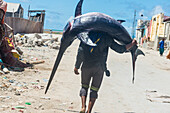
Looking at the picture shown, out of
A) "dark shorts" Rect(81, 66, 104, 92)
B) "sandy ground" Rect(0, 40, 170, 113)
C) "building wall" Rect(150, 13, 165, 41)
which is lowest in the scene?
"sandy ground" Rect(0, 40, 170, 113)

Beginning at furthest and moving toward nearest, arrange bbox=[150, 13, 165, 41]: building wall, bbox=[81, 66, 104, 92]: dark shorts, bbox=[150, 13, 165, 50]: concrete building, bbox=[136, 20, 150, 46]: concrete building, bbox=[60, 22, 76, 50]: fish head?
bbox=[136, 20, 150, 46]: concrete building
bbox=[150, 13, 165, 41]: building wall
bbox=[150, 13, 165, 50]: concrete building
bbox=[81, 66, 104, 92]: dark shorts
bbox=[60, 22, 76, 50]: fish head

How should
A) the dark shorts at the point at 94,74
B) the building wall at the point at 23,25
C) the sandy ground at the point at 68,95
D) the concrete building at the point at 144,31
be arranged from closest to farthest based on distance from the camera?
the dark shorts at the point at 94,74 → the sandy ground at the point at 68,95 → the building wall at the point at 23,25 → the concrete building at the point at 144,31

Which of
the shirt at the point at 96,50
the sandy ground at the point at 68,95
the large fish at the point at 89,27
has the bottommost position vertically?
the sandy ground at the point at 68,95

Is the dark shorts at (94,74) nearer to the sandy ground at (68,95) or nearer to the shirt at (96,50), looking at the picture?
the shirt at (96,50)

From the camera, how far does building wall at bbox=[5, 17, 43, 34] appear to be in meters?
20.7

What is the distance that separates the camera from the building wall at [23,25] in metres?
20.7

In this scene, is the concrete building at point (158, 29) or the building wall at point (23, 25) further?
the concrete building at point (158, 29)

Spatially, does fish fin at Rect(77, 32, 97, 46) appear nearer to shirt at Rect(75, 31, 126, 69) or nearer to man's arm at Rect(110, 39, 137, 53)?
shirt at Rect(75, 31, 126, 69)

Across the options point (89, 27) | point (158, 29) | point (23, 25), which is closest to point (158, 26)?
point (158, 29)

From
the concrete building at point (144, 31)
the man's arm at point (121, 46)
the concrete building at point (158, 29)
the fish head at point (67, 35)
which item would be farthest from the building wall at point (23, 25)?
the concrete building at point (144, 31)

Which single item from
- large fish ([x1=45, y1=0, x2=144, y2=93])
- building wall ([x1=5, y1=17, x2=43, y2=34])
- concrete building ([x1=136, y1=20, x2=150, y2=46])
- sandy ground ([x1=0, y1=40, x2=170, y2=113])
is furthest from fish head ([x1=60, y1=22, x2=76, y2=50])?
concrete building ([x1=136, y1=20, x2=150, y2=46])

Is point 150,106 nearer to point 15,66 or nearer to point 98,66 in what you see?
point 98,66

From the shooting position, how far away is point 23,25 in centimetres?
2436

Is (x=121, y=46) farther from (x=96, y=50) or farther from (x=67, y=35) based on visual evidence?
(x=67, y=35)
